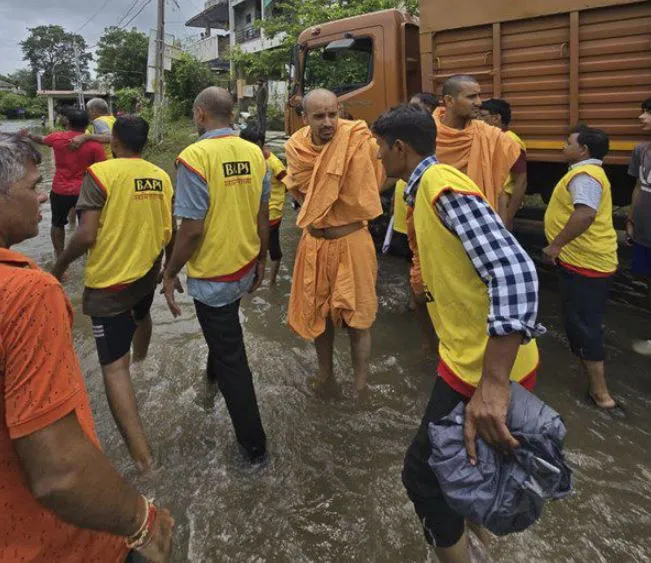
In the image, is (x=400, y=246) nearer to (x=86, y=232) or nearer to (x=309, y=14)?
(x=86, y=232)

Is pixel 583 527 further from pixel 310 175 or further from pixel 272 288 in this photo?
pixel 272 288

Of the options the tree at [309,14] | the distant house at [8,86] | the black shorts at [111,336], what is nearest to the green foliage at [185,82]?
the tree at [309,14]

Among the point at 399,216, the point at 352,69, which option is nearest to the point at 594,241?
the point at 399,216

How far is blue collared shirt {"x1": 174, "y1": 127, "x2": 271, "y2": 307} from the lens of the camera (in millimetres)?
2504

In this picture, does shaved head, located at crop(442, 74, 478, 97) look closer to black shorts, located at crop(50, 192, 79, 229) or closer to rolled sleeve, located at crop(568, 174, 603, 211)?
rolled sleeve, located at crop(568, 174, 603, 211)

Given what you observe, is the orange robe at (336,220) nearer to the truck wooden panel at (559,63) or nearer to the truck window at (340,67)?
the truck wooden panel at (559,63)

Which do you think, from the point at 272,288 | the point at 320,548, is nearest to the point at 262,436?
the point at 320,548

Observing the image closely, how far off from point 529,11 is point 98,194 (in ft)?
11.6

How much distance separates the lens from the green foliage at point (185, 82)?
72.6ft

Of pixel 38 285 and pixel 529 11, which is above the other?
pixel 529 11

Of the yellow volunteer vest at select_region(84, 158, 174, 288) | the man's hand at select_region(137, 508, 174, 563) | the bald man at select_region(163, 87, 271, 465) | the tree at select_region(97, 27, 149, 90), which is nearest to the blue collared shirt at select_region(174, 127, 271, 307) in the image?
the bald man at select_region(163, 87, 271, 465)

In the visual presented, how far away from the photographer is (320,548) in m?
2.27

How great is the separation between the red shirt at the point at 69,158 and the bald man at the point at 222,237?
3.38 metres

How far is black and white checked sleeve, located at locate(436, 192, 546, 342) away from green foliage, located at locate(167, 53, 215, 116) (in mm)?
22772
